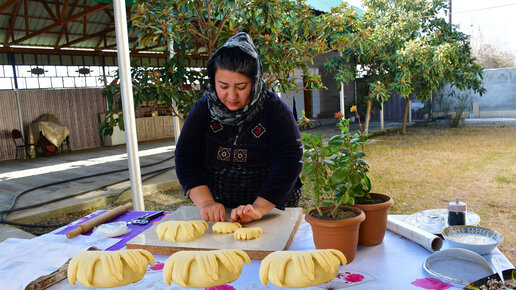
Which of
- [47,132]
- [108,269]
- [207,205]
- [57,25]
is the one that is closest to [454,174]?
[207,205]

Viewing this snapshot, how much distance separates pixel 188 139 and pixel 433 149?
305 inches

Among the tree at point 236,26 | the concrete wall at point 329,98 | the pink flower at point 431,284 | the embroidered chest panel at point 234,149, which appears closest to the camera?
the pink flower at point 431,284

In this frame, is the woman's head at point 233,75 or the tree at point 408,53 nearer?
the woman's head at point 233,75

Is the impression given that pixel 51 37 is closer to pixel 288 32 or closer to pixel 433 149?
pixel 288 32

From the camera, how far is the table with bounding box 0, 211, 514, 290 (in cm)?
107

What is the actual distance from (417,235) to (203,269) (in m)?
0.80

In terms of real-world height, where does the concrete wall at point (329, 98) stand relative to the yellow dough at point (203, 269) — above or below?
above

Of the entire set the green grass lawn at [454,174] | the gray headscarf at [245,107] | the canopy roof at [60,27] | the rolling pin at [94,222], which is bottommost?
the green grass lawn at [454,174]

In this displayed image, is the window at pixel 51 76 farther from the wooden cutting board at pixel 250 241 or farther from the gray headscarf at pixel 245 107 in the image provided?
the wooden cutting board at pixel 250 241

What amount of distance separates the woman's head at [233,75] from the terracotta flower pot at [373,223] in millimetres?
648

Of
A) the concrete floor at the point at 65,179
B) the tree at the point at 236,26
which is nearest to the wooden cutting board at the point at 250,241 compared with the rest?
the tree at the point at 236,26

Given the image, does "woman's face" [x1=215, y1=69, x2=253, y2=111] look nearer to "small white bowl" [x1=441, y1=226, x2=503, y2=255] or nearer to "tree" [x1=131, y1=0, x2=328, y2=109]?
"small white bowl" [x1=441, y1=226, x2=503, y2=255]

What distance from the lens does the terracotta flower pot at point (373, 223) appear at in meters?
1.25

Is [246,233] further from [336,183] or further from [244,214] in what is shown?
[336,183]
